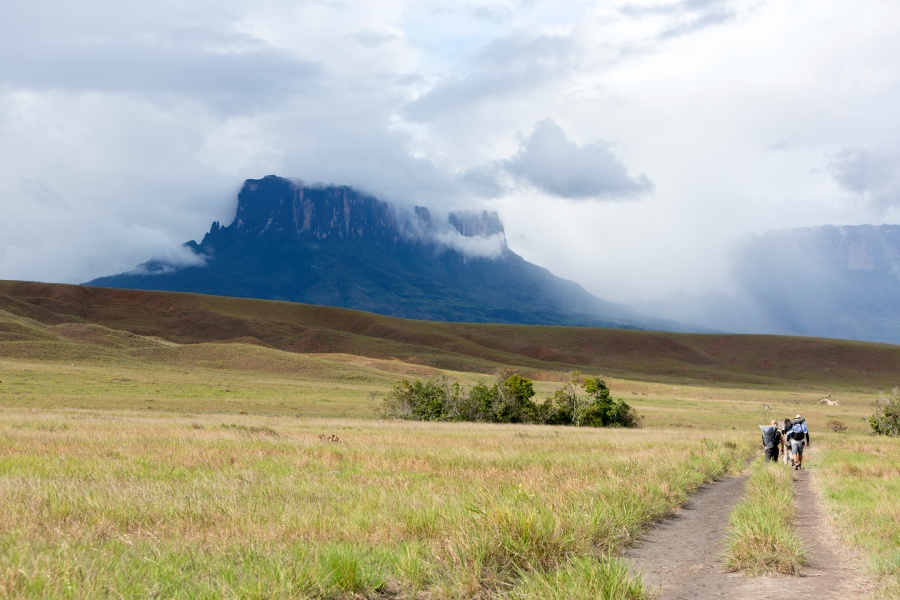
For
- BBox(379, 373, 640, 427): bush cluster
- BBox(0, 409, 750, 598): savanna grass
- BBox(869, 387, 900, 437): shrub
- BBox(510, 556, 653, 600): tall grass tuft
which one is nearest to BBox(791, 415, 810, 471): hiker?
BBox(0, 409, 750, 598): savanna grass

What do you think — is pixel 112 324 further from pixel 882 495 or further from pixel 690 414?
pixel 882 495

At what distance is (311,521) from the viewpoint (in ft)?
31.1

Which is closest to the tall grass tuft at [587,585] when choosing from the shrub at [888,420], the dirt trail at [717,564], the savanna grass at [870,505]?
the dirt trail at [717,564]

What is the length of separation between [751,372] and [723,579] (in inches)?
7108

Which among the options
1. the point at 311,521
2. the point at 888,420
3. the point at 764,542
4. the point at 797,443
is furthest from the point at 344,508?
the point at 888,420

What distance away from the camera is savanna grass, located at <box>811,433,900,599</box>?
26.8 feet

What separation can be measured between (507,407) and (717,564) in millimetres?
44779

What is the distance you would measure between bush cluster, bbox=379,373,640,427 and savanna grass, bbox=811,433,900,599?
26.9 meters

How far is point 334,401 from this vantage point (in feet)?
198

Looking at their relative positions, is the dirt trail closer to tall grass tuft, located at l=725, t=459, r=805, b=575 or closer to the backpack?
tall grass tuft, located at l=725, t=459, r=805, b=575

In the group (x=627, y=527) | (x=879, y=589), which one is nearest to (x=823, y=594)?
(x=879, y=589)

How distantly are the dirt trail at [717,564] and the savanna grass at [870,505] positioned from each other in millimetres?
220

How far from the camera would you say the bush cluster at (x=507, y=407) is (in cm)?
5241

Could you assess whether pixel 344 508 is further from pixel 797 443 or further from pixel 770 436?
pixel 770 436
